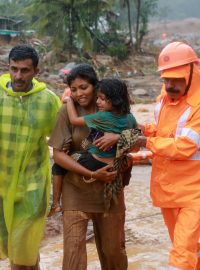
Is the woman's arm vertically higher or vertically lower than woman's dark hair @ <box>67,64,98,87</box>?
lower

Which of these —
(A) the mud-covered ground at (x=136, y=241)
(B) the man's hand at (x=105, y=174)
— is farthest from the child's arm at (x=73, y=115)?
(A) the mud-covered ground at (x=136, y=241)

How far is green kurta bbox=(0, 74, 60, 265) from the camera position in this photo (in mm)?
3500

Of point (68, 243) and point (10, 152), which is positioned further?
point (10, 152)

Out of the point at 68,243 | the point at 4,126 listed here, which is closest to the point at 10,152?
the point at 4,126

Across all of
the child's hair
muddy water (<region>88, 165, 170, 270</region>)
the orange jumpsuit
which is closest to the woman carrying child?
the child's hair

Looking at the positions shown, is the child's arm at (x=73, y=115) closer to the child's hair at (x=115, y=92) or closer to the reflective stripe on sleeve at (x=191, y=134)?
the child's hair at (x=115, y=92)

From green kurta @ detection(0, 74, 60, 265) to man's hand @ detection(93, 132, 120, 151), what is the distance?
0.55 meters

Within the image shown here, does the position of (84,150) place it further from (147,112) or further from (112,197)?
(147,112)

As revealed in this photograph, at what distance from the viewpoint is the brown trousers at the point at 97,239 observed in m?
3.21

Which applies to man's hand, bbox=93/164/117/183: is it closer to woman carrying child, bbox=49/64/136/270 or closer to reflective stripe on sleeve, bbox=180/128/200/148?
woman carrying child, bbox=49/64/136/270

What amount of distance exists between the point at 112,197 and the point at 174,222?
54 cm

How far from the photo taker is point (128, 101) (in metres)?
3.26

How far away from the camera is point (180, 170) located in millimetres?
3375

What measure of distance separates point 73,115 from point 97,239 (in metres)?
0.85
